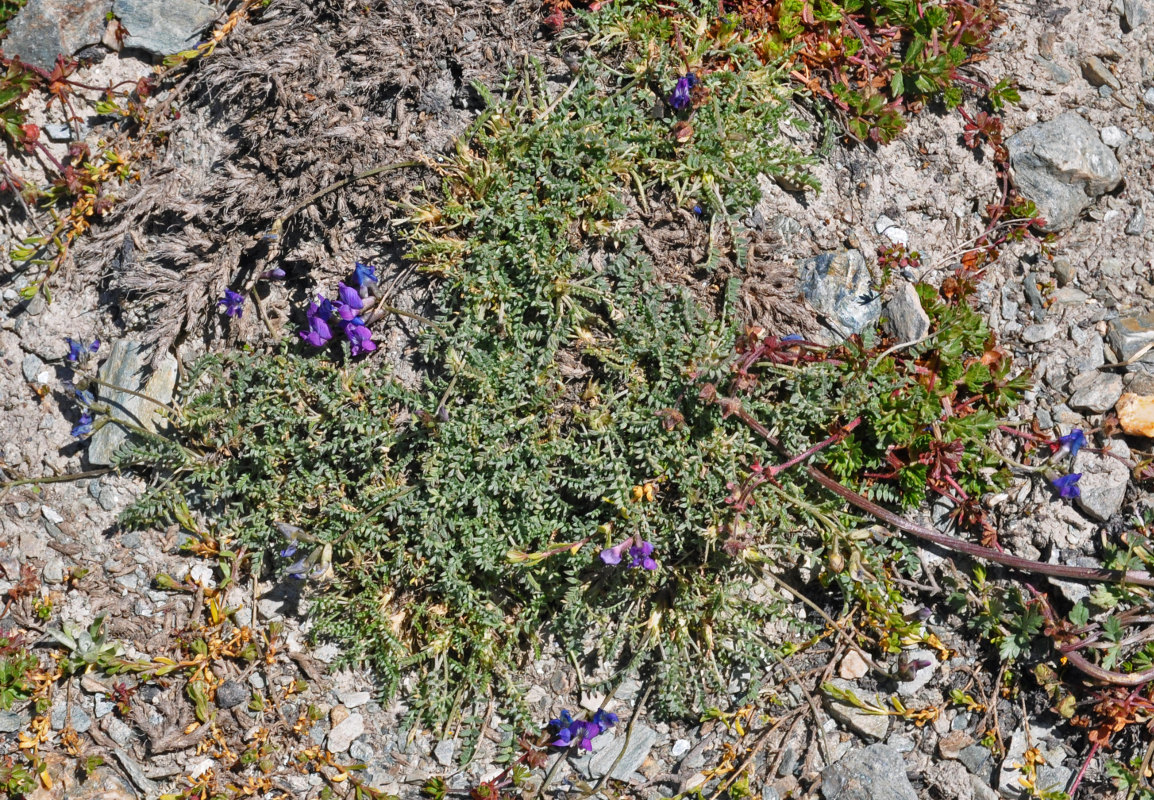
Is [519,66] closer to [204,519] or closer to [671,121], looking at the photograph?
[671,121]

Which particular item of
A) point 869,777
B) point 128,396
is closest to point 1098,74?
point 869,777

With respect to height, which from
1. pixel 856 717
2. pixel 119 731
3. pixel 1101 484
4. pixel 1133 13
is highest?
pixel 1133 13

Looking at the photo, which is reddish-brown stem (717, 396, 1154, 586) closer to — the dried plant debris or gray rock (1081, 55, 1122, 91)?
the dried plant debris

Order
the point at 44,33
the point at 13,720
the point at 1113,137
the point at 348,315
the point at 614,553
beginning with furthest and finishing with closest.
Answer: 1. the point at 44,33
2. the point at 1113,137
3. the point at 13,720
4. the point at 348,315
5. the point at 614,553

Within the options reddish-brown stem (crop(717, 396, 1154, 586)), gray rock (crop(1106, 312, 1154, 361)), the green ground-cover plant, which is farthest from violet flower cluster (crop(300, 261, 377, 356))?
gray rock (crop(1106, 312, 1154, 361))

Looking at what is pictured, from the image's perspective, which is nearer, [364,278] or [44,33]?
[364,278]

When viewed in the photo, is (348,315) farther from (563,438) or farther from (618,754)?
(618,754)
